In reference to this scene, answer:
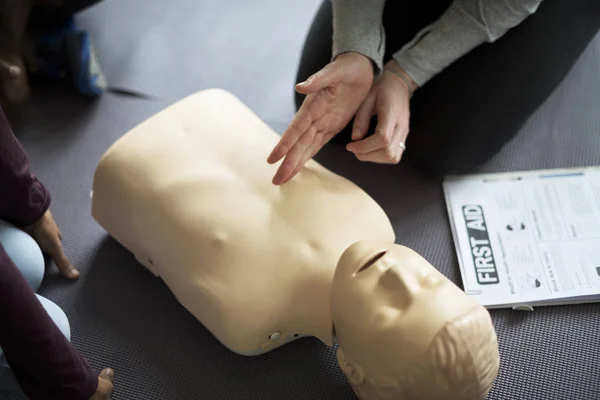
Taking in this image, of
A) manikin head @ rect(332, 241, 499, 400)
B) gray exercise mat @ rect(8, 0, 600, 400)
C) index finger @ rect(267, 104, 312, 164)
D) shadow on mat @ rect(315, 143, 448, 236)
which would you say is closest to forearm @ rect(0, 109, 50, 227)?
gray exercise mat @ rect(8, 0, 600, 400)

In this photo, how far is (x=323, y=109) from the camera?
1.04 m

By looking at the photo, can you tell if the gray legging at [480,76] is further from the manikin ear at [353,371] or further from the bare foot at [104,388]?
the bare foot at [104,388]

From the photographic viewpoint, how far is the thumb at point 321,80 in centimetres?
93

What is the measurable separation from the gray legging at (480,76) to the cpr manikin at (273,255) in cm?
30

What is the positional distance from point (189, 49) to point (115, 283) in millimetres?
746

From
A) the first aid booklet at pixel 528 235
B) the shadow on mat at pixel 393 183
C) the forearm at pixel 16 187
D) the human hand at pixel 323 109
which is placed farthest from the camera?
the shadow on mat at pixel 393 183

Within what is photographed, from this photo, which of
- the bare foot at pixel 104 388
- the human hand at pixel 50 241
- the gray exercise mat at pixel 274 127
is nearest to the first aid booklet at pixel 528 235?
the gray exercise mat at pixel 274 127

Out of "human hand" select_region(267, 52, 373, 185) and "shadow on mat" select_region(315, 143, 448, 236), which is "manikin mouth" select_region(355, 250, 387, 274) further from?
"shadow on mat" select_region(315, 143, 448, 236)

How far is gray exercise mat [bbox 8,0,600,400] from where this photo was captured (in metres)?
1.01

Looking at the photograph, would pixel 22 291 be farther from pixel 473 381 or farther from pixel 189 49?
pixel 189 49

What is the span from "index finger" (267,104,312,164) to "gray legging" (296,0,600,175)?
25 cm

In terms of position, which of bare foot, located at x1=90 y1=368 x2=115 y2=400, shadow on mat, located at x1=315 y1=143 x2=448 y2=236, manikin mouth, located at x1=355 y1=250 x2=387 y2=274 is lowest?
shadow on mat, located at x1=315 y1=143 x2=448 y2=236

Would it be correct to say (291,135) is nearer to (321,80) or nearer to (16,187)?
(321,80)

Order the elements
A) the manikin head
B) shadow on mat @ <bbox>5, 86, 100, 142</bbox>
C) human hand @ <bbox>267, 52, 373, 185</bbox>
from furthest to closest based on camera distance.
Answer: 1. shadow on mat @ <bbox>5, 86, 100, 142</bbox>
2. human hand @ <bbox>267, 52, 373, 185</bbox>
3. the manikin head
